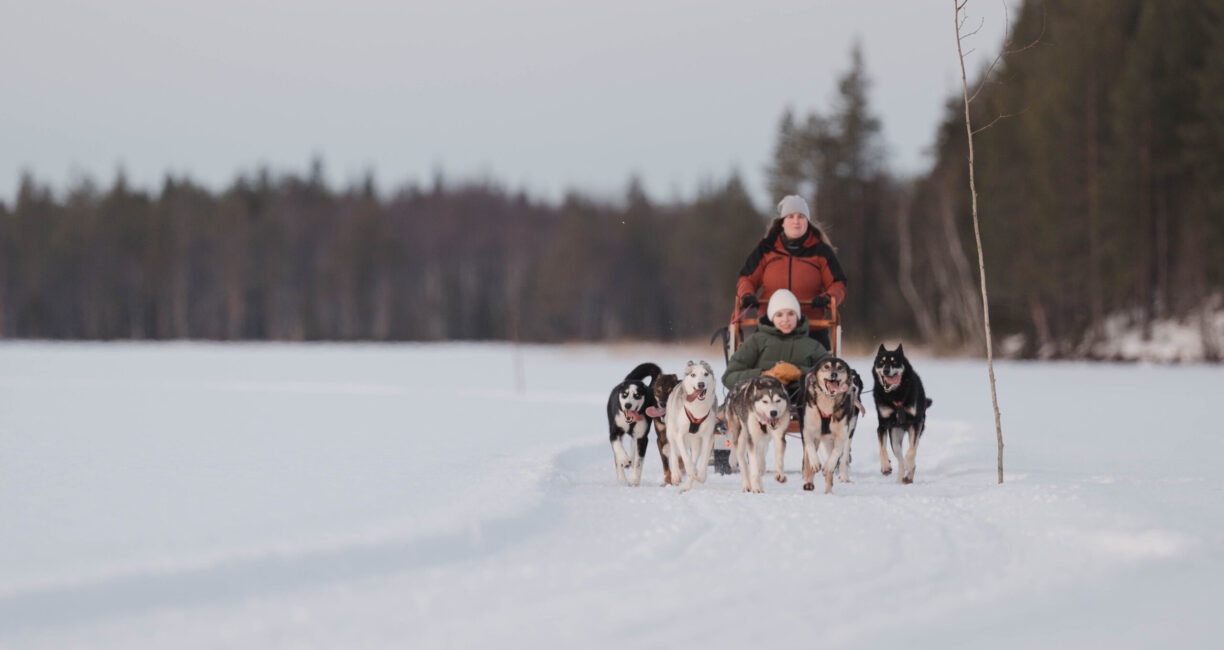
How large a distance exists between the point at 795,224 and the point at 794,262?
1.03 ft

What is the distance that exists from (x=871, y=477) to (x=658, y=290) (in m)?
61.0

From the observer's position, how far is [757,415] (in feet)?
21.0

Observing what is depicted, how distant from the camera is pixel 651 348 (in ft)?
105

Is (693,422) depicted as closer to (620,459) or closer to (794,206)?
(620,459)

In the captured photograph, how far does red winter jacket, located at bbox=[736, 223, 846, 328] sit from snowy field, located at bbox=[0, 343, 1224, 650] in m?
1.49

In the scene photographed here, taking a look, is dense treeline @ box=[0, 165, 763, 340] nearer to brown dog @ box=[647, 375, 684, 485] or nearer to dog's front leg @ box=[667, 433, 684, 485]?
brown dog @ box=[647, 375, 684, 485]

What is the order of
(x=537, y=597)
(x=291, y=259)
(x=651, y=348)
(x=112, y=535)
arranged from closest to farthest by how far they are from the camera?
(x=537, y=597), (x=112, y=535), (x=651, y=348), (x=291, y=259)

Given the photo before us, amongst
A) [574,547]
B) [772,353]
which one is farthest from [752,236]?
[574,547]

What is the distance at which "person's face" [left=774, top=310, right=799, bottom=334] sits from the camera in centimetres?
766

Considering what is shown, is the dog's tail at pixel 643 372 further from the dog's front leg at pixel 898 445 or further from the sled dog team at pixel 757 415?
the dog's front leg at pixel 898 445

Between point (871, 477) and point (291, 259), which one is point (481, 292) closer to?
point (291, 259)

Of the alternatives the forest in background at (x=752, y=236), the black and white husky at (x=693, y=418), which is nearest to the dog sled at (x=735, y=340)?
the black and white husky at (x=693, y=418)

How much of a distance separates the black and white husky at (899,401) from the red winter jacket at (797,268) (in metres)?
1.24

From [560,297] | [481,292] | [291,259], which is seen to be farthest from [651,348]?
[291,259]
